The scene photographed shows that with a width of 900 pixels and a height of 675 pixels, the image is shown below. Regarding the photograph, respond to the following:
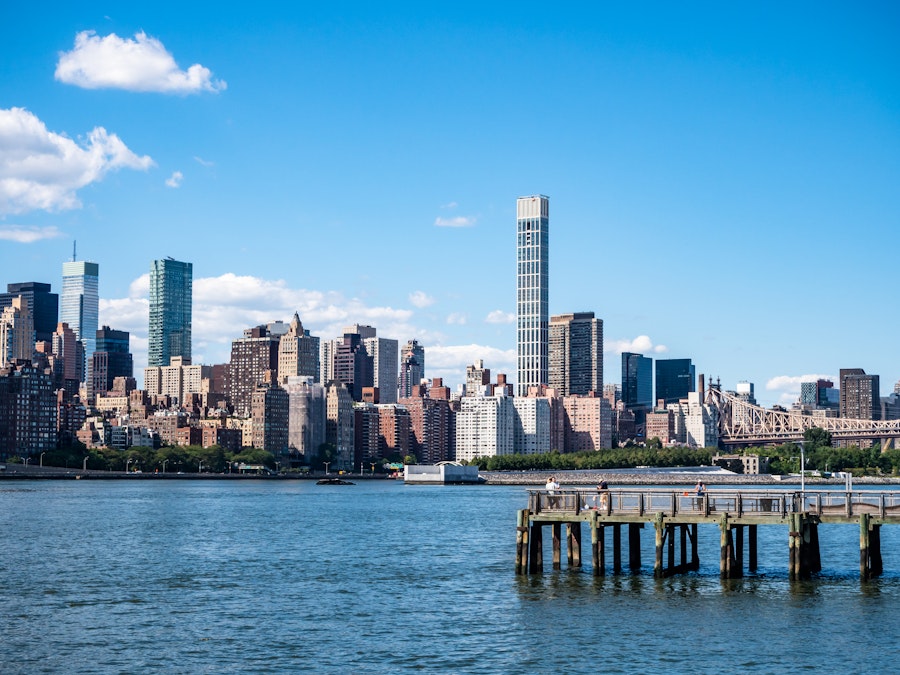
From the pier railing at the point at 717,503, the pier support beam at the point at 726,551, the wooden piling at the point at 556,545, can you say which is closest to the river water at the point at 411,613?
the pier support beam at the point at 726,551

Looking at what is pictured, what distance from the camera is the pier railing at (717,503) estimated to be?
56.2 m

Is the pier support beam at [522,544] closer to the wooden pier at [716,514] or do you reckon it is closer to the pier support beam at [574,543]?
the wooden pier at [716,514]

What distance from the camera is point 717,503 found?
5688cm

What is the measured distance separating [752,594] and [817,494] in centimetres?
525

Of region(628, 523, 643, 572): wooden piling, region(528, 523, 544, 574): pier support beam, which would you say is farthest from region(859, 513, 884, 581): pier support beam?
region(528, 523, 544, 574): pier support beam

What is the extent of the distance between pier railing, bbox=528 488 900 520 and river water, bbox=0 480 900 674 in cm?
300

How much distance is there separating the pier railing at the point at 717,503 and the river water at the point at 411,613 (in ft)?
9.83

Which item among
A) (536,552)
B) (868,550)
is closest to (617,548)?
(536,552)

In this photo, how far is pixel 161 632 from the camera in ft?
155

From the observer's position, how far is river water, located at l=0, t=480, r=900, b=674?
42.1 meters

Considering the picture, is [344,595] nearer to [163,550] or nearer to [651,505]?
[651,505]

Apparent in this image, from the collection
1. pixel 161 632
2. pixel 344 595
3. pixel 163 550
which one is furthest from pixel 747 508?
pixel 163 550

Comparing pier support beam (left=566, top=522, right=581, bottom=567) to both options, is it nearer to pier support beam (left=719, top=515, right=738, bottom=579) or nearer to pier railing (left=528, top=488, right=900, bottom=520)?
pier railing (left=528, top=488, right=900, bottom=520)

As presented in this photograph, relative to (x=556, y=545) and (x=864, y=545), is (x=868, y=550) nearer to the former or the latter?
(x=864, y=545)
